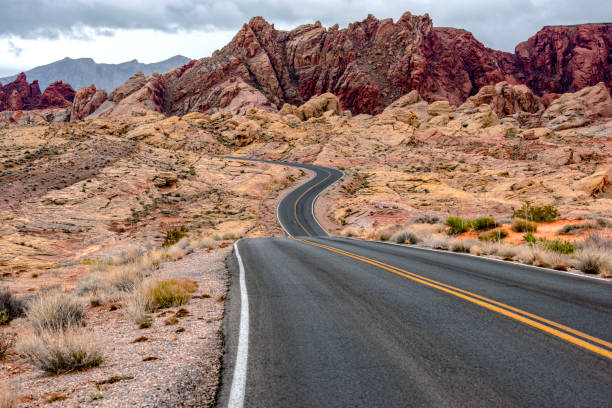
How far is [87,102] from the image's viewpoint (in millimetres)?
123750

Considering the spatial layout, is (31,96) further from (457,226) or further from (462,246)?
(462,246)

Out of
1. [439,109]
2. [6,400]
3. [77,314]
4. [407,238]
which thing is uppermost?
[439,109]

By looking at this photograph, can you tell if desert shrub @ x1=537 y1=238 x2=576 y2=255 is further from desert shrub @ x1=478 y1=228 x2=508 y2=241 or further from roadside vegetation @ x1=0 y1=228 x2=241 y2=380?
roadside vegetation @ x1=0 y1=228 x2=241 y2=380

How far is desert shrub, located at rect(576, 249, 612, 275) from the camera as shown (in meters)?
8.48

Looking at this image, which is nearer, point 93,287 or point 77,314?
point 77,314

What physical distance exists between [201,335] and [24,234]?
27.1m

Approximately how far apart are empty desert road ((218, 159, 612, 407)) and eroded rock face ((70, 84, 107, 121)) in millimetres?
140302

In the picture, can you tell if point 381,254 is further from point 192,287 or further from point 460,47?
point 460,47

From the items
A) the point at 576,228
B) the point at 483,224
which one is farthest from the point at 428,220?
the point at 576,228

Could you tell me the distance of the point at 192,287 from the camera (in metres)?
8.41

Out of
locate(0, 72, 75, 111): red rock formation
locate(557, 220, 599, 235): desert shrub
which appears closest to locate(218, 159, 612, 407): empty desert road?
locate(557, 220, 599, 235): desert shrub

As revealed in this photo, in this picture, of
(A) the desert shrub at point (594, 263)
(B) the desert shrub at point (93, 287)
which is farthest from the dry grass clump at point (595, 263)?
(B) the desert shrub at point (93, 287)

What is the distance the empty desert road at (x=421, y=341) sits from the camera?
10.7 ft

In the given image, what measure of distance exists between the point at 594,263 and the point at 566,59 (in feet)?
651
